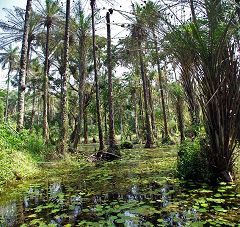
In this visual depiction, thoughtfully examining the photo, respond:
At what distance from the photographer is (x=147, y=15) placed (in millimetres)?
6539

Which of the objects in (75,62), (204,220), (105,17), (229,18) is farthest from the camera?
(75,62)

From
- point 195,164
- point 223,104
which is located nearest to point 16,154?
point 195,164

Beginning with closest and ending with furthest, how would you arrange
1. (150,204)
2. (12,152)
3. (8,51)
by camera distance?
1. (150,204)
2. (12,152)
3. (8,51)

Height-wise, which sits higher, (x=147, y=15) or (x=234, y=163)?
(x=147, y=15)

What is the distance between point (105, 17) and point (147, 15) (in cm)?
1255

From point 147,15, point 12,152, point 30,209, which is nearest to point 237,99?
point 147,15

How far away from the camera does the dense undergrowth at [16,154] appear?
8852mm

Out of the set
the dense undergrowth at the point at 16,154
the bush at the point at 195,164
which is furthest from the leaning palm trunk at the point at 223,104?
the dense undergrowth at the point at 16,154

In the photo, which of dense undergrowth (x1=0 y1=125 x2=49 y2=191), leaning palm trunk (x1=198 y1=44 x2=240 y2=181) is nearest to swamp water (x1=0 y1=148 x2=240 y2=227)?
leaning palm trunk (x1=198 y1=44 x2=240 y2=181)

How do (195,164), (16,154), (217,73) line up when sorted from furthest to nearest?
1. (16,154)
2. (195,164)
3. (217,73)

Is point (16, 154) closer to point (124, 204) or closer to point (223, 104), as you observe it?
point (124, 204)

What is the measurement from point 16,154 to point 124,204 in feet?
21.3

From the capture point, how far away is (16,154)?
10852 mm

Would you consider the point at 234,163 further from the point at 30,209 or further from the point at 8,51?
the point at 8,51
